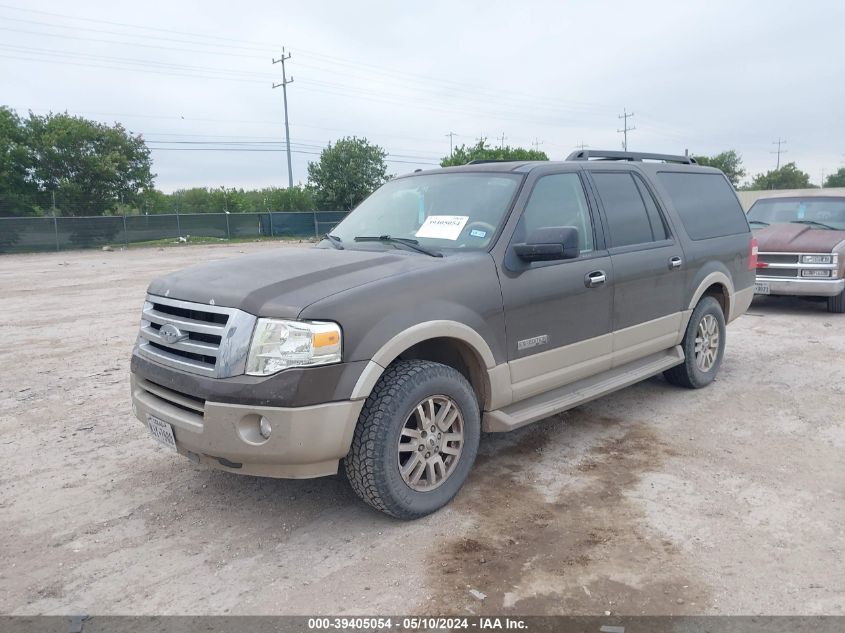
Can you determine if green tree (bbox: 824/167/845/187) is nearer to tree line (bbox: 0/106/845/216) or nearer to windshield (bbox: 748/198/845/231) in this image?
tree line (bbox: 0/106/845/216)

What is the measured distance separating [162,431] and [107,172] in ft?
134

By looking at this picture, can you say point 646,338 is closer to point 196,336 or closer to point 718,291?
point 718,291

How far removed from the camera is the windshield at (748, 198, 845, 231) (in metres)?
9.88

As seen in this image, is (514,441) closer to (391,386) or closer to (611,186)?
(391,386)

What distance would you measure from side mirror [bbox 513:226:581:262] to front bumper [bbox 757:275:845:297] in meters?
6.94

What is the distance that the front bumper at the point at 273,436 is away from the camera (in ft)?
10.1

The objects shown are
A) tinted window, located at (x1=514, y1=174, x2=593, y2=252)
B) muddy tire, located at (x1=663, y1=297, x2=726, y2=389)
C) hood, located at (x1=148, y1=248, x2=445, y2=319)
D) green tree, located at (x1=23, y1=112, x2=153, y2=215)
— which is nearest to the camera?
hood, located at (x1=148, y1=248, x2=445, y2=319)

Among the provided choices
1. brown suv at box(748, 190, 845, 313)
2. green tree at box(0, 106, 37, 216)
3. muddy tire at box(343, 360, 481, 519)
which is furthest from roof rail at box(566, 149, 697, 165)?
green tree at box(0, 106, 37, 216)

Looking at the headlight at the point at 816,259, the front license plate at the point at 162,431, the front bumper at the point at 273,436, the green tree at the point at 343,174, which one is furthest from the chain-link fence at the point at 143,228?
the front bumper at the point at 273,436

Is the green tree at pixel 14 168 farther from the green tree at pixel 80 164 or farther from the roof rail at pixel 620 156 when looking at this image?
the roof rail at pixel 620 156

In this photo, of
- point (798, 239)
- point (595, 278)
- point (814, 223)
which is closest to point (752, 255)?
point (595, 278)

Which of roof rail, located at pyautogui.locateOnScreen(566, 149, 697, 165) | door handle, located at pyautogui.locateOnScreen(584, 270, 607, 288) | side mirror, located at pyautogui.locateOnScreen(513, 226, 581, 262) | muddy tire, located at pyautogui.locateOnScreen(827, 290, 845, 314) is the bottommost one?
muddy tire, located at pyautogui.locateOnScreen(827, 290, 845, 314)

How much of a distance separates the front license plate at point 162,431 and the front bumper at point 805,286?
28.8 ft

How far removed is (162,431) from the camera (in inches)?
139
